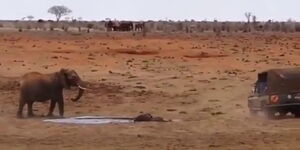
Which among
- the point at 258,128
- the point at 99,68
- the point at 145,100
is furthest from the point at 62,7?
the point at 258,128

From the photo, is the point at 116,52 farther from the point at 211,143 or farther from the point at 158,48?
the point at 211,143

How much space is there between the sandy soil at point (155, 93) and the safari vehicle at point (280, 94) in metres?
0.37

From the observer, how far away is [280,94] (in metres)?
17.7

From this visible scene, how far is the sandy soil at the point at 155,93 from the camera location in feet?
47.3

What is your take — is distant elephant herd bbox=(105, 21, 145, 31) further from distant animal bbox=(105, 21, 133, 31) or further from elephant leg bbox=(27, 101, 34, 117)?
elephant leg bbox=(27, 101, 34, 117)

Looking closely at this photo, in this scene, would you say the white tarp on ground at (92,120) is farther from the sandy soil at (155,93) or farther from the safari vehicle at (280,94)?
the safari vehicle at (280,94)

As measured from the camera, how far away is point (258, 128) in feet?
53.1

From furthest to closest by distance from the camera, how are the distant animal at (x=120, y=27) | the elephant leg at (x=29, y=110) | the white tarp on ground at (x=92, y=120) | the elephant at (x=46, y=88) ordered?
the distant animal at (x=120, y=27)
the elephant at (x=46, y=88)
the elephant leg at (x=29, y=110)
the white tarp on ground at (x=92, y=120)

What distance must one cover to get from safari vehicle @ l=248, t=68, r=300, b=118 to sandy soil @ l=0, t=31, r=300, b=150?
14.5 inches

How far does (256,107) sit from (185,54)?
18.3 metres

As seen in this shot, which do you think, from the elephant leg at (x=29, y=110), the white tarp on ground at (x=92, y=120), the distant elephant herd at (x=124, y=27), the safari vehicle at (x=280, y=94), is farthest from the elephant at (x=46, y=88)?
the distant elephant herd at (x=124, y=27)

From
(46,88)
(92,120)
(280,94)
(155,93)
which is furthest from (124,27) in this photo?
(280,94)

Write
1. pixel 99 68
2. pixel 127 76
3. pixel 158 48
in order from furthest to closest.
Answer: pixel 158 48, pixel 99 68, pixel 127 76

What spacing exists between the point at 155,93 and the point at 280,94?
7.18 m
